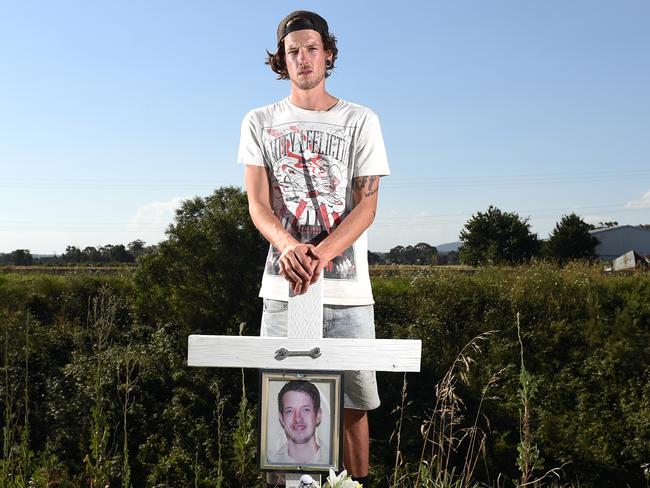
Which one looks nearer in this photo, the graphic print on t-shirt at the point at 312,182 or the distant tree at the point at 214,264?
the graphic print on t-shirt at the point at 312,182

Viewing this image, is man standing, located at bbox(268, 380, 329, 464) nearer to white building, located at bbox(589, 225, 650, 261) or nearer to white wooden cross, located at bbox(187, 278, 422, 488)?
white wooden cross, located at bbox(187, 278, 422, 488)

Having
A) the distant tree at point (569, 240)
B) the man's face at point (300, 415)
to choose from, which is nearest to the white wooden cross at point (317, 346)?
the man's face at point (300, 415)

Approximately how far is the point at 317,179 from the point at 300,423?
847 mm

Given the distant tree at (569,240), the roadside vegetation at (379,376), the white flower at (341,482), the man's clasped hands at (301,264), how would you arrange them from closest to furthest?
1. the white flower at (341,482)
2. the man's clasped hands at (301,264)
3. the roadside vegetation at (379,376)
4. the distant tree at (569,240)

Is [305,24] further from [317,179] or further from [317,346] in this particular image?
[317,346]

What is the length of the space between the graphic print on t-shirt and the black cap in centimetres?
34

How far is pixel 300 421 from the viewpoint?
2490 mm

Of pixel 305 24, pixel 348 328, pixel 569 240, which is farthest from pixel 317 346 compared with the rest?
pixel 569 240

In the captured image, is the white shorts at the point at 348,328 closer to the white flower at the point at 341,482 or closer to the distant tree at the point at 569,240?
the white flower at the point at 341,482

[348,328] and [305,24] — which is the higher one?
[305,24]

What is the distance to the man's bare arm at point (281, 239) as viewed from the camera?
242 centimetres

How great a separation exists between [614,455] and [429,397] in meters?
1.73

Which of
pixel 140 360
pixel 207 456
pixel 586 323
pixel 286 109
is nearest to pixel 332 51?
pixel 286 109

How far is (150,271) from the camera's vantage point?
7.80m
